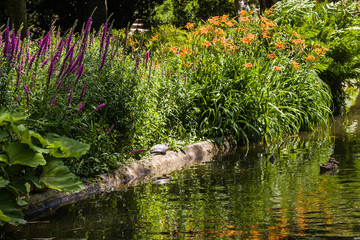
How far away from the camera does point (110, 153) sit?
7203 mm

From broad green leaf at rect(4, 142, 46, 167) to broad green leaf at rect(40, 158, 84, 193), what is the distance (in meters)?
0.26

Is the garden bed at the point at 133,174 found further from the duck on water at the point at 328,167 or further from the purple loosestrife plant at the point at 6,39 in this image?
the duck on water at the point at 328,167

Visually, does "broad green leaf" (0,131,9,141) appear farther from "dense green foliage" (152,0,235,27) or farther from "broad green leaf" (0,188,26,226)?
"dense green foliage" (152,0,235,27)

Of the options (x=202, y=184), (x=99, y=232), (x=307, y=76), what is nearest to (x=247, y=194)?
(x=202, y=184)

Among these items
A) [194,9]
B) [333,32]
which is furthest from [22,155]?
[194,9]

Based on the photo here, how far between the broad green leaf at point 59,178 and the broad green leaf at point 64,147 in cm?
12

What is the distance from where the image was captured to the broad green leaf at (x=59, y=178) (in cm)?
541

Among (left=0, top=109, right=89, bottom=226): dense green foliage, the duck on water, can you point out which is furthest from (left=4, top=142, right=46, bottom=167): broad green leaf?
the duck on water

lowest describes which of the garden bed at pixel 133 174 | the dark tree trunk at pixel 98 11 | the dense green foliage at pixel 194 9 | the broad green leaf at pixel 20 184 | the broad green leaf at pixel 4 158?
the garden bed at pixel 133 174

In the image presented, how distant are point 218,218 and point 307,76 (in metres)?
6.78

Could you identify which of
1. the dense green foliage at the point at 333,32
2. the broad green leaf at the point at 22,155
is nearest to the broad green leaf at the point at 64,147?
the broad green leaf at the point at 22,155

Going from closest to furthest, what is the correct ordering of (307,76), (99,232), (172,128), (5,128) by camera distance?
(99,232) < (5,128) < (172,128) < (307,76)

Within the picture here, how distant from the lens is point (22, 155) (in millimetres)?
5266

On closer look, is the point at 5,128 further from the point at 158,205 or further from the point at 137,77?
the point at 137,77
